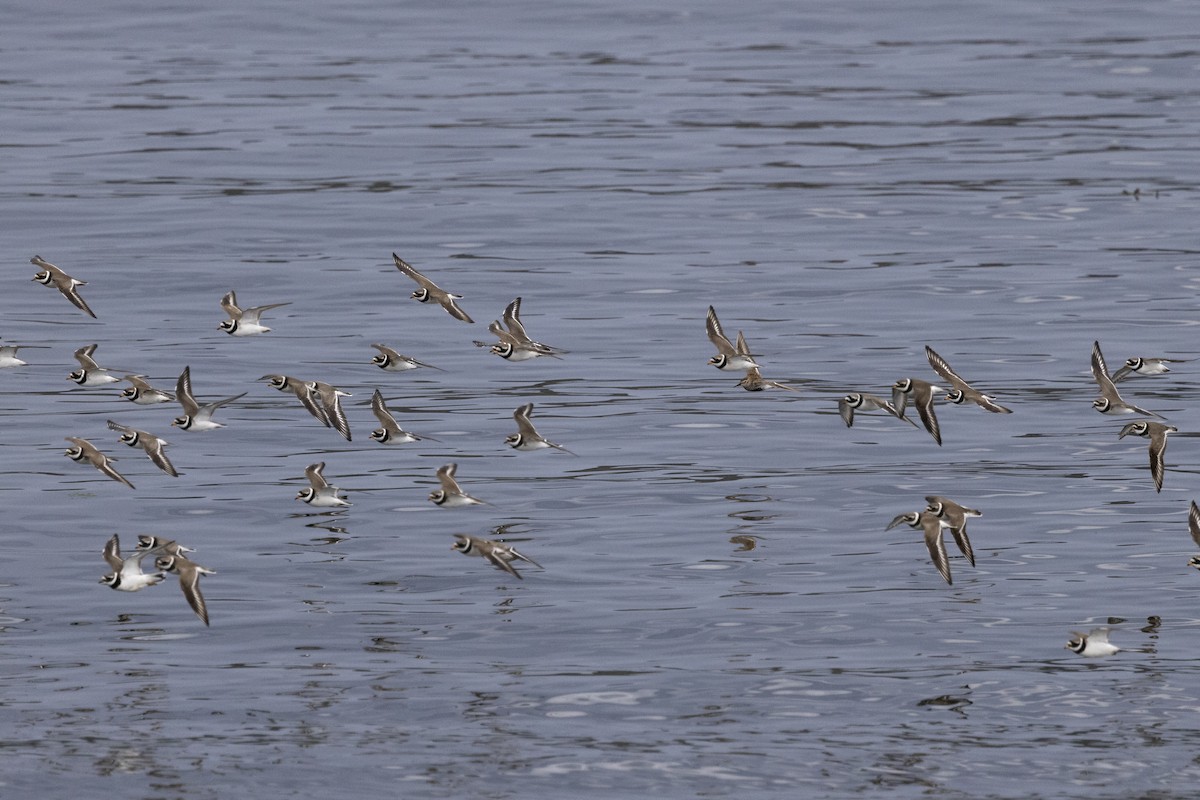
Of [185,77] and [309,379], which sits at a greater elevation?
[185,77]

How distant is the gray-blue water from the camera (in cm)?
1784

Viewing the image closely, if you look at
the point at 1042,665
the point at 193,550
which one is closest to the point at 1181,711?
the point at 1042,665

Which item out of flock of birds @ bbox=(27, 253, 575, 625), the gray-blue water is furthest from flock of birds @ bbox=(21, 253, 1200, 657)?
the gray-blue water

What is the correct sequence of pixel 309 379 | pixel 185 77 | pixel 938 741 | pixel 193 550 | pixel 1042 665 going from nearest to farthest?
pixel 938 741 → pixel 1042 665 → pixel 193 550 → pixel 309 379 → pixel 185 77

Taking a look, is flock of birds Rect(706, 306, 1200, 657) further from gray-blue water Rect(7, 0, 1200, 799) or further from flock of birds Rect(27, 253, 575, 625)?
flock of birds Rect(27, 253, 575, 625)

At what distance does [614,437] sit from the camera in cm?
2864

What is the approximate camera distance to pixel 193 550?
22.4 metres

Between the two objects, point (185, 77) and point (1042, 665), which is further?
point (185, 77)

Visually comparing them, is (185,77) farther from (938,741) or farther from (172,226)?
(938,741)

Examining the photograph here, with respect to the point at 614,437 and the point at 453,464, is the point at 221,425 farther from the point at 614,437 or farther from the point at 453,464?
the point at 614,437

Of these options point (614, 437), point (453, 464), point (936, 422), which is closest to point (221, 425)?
point (453, 464)

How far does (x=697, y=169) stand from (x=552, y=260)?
10673mm

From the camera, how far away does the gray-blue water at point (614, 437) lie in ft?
58.5

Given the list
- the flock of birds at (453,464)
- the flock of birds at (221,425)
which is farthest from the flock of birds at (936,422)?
the flock of birds at (221,425)
